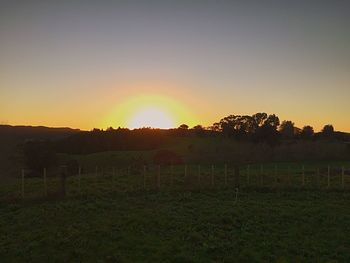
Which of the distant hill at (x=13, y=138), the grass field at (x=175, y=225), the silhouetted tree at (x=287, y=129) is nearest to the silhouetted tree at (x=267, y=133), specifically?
the silhouetted tree at (x=287, y=129)

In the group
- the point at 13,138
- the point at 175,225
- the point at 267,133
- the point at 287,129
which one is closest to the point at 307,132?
the point at 287,129

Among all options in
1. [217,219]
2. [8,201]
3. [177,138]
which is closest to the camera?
[217,219]

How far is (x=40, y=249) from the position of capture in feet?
55.8

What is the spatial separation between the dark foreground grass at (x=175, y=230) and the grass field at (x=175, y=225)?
1.4 inches

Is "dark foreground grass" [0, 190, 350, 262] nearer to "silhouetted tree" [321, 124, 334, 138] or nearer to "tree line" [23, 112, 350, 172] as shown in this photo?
"tree line" [23, 112, 350, 172]

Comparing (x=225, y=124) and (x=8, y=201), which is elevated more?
(x=225, y=124)

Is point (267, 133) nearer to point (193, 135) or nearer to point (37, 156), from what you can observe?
point (193, 135)

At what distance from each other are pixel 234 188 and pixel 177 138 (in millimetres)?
90644

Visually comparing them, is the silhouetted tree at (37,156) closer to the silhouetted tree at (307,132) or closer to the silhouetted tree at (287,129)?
→ the silhouetted tree at (287,129)

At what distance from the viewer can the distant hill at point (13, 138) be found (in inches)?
2848

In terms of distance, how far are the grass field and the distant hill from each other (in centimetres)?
4426

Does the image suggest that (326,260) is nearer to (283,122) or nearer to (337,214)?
(337,214)

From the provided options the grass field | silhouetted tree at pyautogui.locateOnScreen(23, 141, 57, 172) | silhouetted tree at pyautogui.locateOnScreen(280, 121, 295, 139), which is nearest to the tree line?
silhouetted tree at pyautogui.locateOnScreen(280, 121, 295, 139)

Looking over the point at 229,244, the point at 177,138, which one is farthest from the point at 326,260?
the point at 177,138
